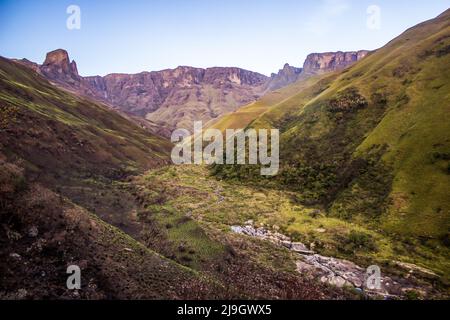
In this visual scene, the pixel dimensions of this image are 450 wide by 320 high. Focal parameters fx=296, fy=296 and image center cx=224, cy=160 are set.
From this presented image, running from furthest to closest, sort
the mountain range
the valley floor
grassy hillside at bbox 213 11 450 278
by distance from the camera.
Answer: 1. grassy hillside at bbox 213 11 450 278
2. the valley floor
3. the mountain range

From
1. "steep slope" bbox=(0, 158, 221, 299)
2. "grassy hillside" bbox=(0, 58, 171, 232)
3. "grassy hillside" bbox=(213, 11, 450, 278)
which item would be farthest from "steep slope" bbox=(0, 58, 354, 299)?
"grassy hillside" bbox=(213, 11, 450, 278)

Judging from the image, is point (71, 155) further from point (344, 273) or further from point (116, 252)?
point (344, 273)

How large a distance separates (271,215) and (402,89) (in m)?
47.0

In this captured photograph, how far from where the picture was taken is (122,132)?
134125mm

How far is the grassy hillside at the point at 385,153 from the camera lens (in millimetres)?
38062

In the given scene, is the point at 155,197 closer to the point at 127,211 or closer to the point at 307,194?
the point at 127,211

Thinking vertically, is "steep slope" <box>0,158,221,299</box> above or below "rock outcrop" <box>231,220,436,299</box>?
above

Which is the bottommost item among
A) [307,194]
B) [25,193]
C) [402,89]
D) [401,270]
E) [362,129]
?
[401,270]

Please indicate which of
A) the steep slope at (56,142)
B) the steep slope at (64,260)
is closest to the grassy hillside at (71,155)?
the steep slope at (56,142)

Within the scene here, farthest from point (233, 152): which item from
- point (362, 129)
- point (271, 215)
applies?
point (271, 215)

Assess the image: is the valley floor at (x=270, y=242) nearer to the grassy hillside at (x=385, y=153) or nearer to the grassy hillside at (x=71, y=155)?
the grassy hillside at (x=385, y=153)

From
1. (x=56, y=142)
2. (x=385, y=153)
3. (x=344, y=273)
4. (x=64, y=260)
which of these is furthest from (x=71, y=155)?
(x=385, y=153)

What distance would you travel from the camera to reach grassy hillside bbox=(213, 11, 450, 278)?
1499 inches

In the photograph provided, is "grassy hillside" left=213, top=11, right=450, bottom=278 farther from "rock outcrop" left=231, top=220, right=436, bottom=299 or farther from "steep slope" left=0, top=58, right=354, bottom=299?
"steep slope" left=0, top=58, right=354, bottom=299
